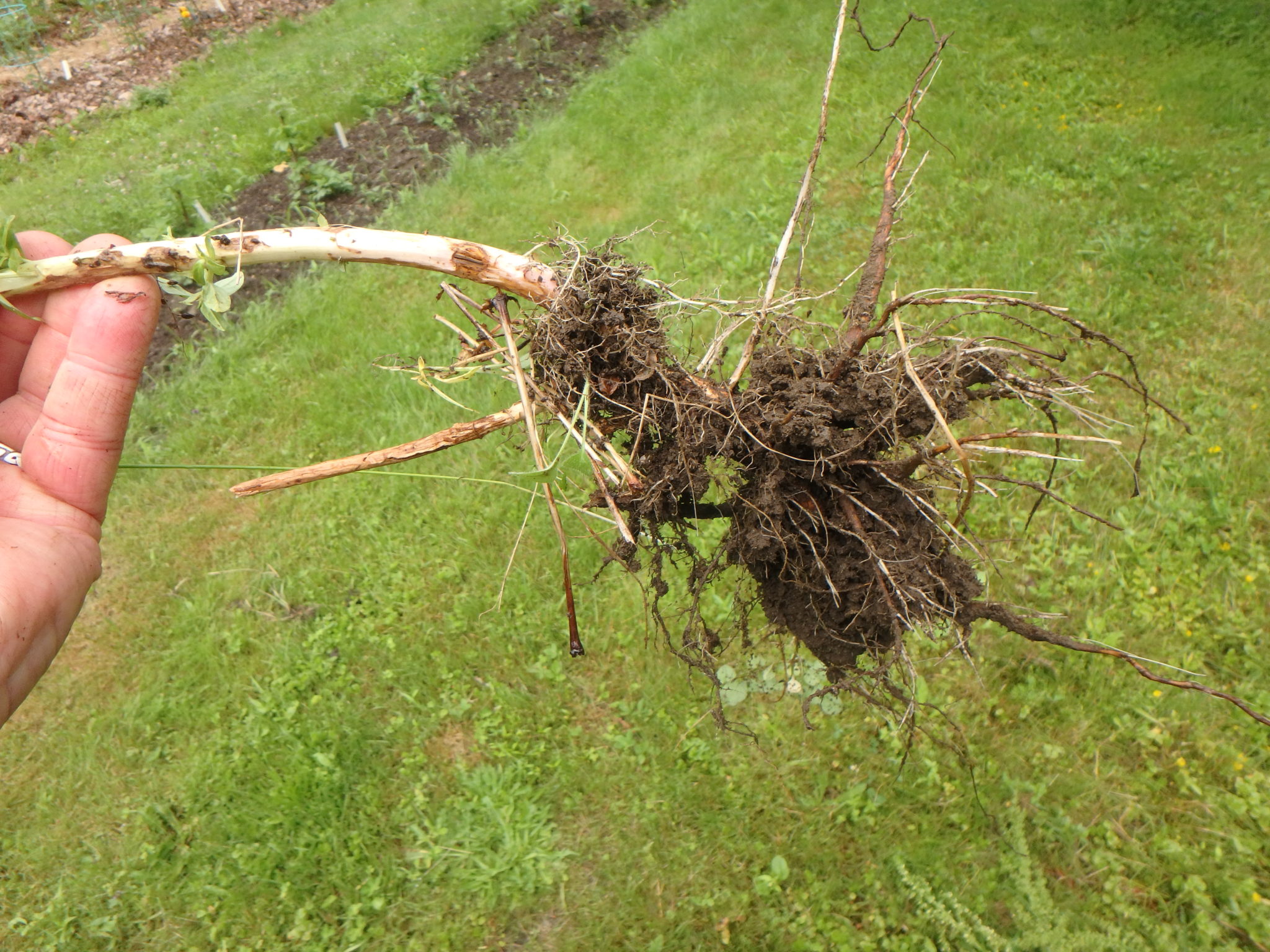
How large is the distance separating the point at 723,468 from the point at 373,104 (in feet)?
17.7

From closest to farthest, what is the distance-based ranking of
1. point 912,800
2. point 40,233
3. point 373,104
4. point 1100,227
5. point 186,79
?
point 40,233 → point 912,800 → point 1100,227 → point 373,104 → point 186,79

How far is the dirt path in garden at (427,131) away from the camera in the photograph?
489 cm

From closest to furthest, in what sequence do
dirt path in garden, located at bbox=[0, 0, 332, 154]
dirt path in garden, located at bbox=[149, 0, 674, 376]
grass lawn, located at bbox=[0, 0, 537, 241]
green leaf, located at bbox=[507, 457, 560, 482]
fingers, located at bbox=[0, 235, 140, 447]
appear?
green leaf, located at bbox=[507, 457, 560, 482], fingers, located at bbox=[0, 235, 140, 447], dirt path in garden, located at bbox=[149, 0, 674, 376], grass lawn, located at bbox=[0, 0, 537, 241], dirt path in garden, located at bbox=[0, 0, 332, 154]

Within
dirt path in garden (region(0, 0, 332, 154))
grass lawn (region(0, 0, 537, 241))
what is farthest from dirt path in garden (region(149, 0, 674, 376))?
dirt path in garden (region(0, 0, 332, 154))

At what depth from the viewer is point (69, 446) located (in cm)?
183

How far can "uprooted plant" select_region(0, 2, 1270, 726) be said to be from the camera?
1688 millimetres

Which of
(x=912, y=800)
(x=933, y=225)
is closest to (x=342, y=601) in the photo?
(x=912, y=800)

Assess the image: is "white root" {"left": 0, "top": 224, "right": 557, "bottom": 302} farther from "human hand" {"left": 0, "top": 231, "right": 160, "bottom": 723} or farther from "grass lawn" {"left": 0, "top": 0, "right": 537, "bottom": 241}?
"grass lawn" {"left": 0, "top": 0, "right": 537, "bottom": 241}

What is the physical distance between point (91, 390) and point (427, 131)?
175 inches

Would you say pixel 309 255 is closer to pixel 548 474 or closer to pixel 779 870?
pixel 548 474

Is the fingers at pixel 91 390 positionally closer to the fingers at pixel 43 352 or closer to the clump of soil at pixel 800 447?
the fingers at pixel 43 352

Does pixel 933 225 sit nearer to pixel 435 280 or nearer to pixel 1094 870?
pixel 435 280

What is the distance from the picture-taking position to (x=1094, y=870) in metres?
2.32

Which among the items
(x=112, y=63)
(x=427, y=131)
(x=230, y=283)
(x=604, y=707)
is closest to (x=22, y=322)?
(x=230, y=283)
